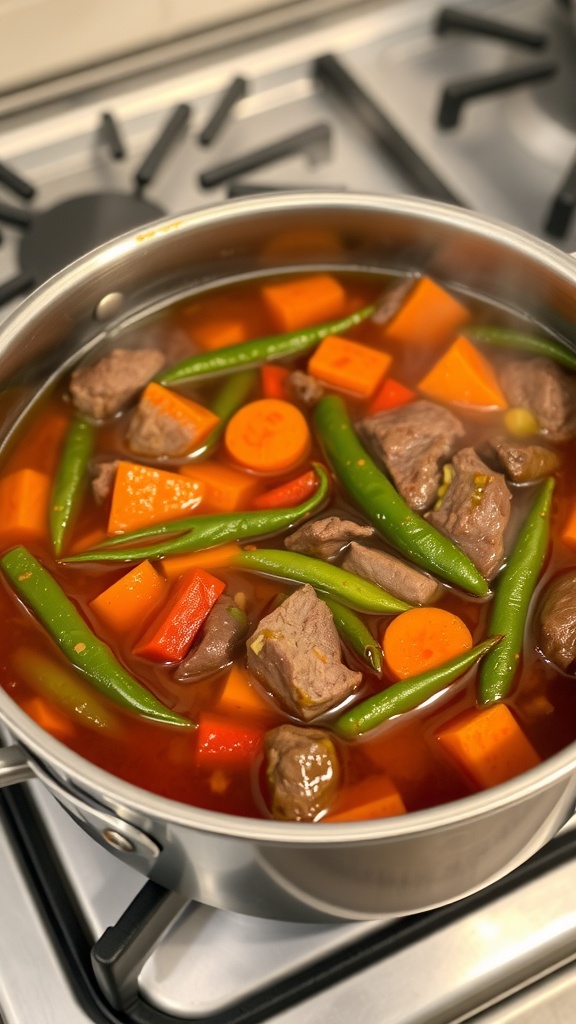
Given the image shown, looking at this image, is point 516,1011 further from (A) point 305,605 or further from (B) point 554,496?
(B) point 554,496

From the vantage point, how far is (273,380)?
6.73 ft

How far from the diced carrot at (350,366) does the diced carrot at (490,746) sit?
0.74 metres

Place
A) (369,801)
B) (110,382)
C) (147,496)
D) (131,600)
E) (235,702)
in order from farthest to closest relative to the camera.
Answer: (110,382) < (147,496) < (131,600) < (235,702) < (369,801)

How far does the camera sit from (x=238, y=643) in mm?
1686

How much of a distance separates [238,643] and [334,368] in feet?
2.13

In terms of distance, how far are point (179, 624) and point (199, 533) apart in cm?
19

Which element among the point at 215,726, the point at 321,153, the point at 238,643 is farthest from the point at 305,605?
the point at 321,153

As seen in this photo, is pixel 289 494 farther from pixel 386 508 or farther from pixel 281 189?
pixel 281 189

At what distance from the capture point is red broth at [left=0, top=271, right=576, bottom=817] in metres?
1.57

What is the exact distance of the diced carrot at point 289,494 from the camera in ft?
6.12

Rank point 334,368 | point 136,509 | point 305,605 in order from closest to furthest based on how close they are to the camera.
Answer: point 305,605, point 136,509, point 334,368

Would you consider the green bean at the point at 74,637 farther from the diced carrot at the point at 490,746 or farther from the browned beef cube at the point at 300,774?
the diced carrot at the point at 490,746

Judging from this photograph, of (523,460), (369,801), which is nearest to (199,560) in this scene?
(369,801)

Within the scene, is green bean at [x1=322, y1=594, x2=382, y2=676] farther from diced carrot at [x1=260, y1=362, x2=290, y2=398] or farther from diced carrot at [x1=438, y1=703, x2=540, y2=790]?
diced carrot at [x1=260, y1=362, x2=290, y2=398]
